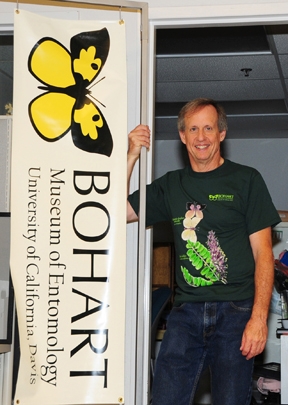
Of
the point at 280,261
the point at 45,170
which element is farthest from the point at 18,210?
the point at 280,261

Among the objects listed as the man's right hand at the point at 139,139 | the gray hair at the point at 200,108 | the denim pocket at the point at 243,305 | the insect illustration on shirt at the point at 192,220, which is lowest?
the denim pocket at the point at 243,305

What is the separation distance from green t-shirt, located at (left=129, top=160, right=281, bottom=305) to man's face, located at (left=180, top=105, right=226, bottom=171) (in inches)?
1.7

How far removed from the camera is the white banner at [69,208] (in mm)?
2504

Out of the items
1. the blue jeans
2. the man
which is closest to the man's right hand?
the man

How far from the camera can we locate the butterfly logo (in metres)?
2.56

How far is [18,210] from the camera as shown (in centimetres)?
253

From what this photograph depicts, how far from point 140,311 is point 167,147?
5.67 m

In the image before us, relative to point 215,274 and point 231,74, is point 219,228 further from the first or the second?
point 231,74

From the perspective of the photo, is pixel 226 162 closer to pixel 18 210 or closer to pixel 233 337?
pixel 233 337

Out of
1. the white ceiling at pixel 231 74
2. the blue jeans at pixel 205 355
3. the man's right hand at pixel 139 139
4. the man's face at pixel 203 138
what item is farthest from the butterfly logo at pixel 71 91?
the white ceiling at pixel 231 74

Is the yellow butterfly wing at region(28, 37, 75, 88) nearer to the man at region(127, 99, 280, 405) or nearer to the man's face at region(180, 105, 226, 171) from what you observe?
the man at region(127, 99, 280, 405)

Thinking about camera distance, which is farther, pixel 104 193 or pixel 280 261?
pixel 280 261

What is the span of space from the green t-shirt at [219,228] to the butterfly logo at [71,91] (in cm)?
46

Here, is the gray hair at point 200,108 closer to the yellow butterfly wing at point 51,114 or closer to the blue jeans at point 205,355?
the yellow butterfly wing at point 51,114
